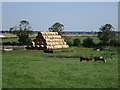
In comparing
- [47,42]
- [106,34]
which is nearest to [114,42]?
[106,34]

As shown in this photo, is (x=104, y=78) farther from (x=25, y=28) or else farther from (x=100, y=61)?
(x=25, y=28)

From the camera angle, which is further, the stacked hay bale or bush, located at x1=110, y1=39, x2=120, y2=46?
bush, located at x1=110, y1=39, x2=120, y2=46

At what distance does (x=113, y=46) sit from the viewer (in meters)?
55.5

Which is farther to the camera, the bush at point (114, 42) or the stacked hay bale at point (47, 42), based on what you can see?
the bush at point (114, 42)

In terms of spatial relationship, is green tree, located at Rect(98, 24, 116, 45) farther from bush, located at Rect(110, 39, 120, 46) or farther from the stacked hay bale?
the stacked hay bale

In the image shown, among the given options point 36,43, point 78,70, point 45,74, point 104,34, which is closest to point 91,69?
point 78,70

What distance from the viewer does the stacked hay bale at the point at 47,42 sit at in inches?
1999

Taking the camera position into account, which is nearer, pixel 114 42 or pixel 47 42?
pixel 47 42

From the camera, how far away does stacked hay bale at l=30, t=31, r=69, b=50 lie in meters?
50.8

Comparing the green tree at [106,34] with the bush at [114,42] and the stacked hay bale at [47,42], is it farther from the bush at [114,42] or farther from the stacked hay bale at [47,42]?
the stacked hay bale at [47,42]

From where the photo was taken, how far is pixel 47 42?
5159 centimetres

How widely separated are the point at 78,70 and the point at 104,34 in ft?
123

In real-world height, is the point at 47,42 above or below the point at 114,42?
above

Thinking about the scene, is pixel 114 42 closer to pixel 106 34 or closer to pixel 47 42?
pixel 106 34
